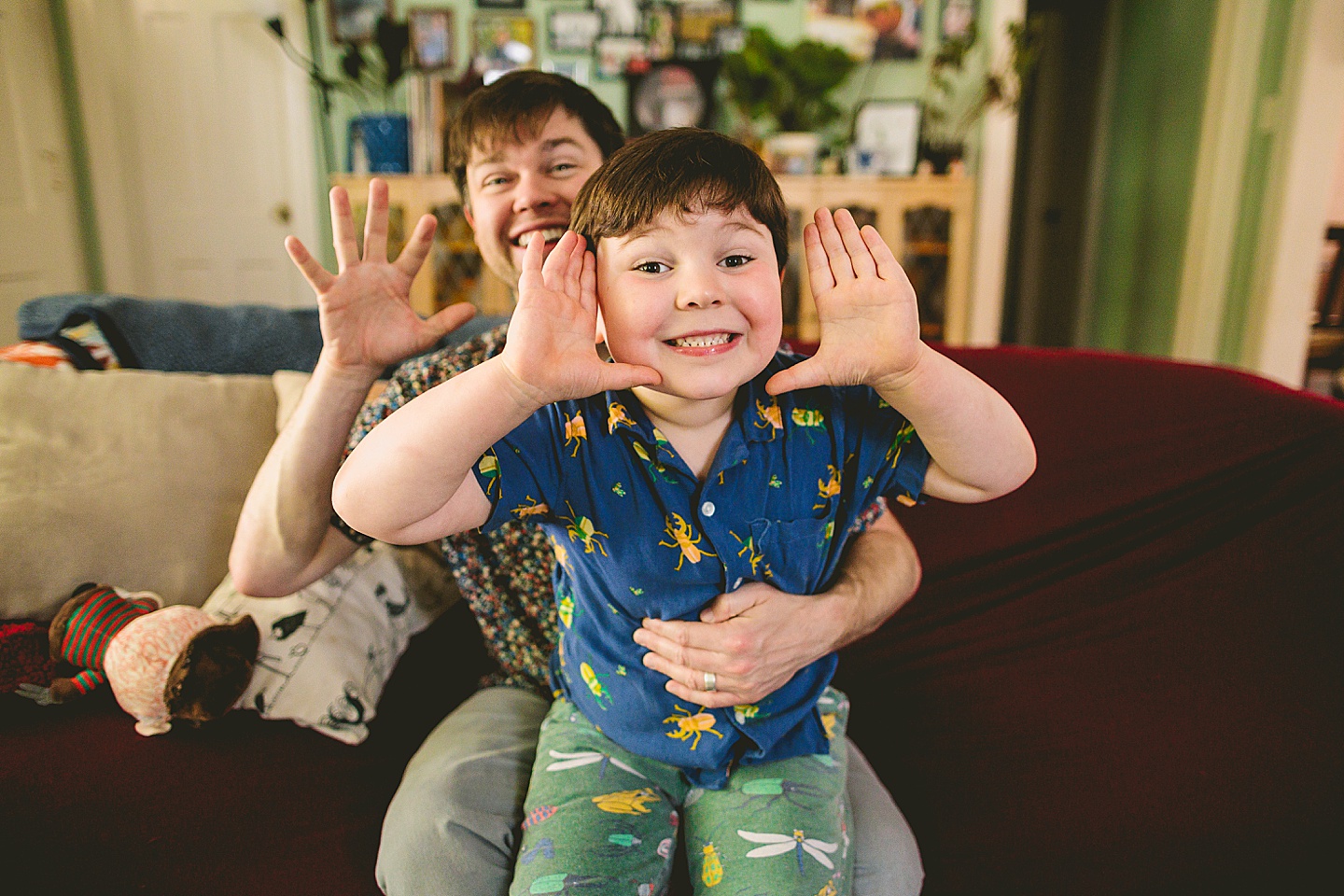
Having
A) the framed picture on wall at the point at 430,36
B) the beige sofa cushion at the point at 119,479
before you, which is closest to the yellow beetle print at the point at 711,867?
the beige sofa cushion at the point at 119,479

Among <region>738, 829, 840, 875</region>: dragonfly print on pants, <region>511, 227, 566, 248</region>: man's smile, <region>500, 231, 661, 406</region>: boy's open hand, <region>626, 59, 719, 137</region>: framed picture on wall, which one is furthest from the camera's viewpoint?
<region>626, 59, 719, 137</region>: framed picture on wall

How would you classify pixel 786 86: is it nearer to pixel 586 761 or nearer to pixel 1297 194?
pixel 1297 194

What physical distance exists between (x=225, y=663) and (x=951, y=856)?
0.97 m

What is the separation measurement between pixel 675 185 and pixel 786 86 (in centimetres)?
330

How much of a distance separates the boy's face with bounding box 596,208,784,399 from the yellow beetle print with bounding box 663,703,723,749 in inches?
15.1

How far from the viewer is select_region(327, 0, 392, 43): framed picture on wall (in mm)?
4027

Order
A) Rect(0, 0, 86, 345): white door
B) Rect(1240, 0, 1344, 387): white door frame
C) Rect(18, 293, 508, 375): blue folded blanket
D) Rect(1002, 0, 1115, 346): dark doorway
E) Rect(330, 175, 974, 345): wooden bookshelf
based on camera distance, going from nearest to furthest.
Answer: Rect(18, 293, 508, 375): blue folded blanket < Rect(1240, 0, 1344, 387): white door frame < Rect(0, 0, 86, 345): white door < Rect(330, 175, 974, 345): wooden bookshelf < Rect(1002, 0, 1115, 346): dark doorway

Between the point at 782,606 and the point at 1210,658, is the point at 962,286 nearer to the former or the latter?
the point at 1210,658

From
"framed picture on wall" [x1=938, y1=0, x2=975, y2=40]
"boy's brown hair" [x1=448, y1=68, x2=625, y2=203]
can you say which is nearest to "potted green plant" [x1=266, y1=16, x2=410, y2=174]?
"framed picture on wall" [x1=938, y1=0, x2=975, y2=40]

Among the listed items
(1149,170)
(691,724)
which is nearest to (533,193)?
(691,724)

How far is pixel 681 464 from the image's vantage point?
91 centimetres

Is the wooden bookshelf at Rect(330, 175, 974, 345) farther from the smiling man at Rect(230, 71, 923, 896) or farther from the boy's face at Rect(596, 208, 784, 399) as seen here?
the boy's face at Rect(596, 208, 784, 399)

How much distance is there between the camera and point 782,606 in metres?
0.95

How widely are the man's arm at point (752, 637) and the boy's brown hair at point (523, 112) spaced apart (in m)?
0.70
